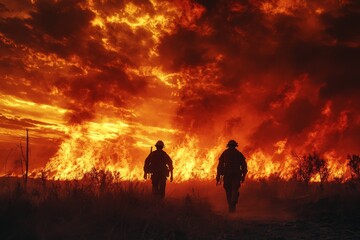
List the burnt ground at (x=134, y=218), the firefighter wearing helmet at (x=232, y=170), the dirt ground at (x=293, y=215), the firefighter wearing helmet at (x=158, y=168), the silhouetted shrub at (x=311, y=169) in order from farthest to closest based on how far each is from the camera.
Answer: the silhouetted shrub at (x=311, y=169), the firefighter wearing helmet at (x=158, y=168), the firefighter wearing helmet at (x=232, y=170), the dirt ground at (x=293, y=215), the burnt ground at (x=134, y=218)

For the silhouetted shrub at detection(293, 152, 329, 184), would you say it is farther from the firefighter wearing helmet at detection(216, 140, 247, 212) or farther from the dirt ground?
the firefighter wearing helmet at detection(216, 140, 247, 212)

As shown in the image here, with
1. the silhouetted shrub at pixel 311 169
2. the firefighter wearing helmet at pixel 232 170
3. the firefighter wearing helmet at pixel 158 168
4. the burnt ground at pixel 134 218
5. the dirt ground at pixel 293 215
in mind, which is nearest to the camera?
the burnt ground at pixel 134 218

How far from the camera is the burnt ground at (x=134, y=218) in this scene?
8.12m

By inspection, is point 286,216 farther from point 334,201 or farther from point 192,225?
point 192,225

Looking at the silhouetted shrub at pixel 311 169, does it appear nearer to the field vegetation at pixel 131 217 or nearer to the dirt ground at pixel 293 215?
the dirt ground at pixel 293 215

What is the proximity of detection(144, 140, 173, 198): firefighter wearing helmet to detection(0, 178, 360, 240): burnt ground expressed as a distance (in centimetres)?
339

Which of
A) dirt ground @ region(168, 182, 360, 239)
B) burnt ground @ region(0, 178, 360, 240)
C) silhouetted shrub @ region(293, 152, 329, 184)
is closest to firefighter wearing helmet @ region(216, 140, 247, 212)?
dirt ground @ region(168, 182, 360, 239)

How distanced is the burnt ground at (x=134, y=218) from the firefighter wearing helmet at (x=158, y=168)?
3.39 metres

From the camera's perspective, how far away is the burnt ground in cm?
812

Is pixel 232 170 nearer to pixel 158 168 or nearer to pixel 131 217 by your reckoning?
pixel 158 168

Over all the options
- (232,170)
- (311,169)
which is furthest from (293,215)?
(311,169)

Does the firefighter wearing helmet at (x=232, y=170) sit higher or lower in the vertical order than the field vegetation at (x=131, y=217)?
higher

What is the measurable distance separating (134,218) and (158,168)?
6.42 m

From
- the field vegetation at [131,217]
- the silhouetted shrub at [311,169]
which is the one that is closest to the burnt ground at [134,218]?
the field vegetation at [131,217]
